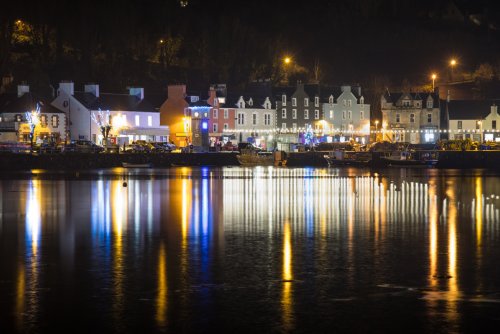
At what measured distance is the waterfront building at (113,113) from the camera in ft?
358

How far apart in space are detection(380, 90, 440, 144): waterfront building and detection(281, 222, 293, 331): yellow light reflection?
10642 cm

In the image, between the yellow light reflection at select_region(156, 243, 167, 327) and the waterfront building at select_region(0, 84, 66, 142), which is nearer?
the yellow light reflection at select_region(156, 243, 167, 327)

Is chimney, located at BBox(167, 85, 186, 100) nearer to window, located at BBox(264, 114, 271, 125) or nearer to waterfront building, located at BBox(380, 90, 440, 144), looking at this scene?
window, located at BBox(264, 114, 271, 125)

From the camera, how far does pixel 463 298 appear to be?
60.3 feet

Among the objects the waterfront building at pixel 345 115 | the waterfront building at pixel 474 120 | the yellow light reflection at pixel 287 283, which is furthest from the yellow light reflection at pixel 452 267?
the waterfront building at pixel 474 120

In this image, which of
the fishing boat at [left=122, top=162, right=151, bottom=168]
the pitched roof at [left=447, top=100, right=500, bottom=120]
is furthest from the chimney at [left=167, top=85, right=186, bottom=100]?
the pitched roof at [left=447, top=100, right=500, bottom=120]

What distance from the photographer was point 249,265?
22.5 metres

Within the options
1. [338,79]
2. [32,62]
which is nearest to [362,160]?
[32,62]

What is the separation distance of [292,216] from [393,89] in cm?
14362

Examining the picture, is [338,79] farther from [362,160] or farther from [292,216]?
[292,216]

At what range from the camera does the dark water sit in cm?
1684

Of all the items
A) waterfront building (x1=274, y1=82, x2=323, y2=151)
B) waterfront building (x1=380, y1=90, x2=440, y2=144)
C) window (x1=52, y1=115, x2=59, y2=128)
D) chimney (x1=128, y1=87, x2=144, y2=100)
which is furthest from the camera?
waterfront building (x1=380, y1=90, x2=440, y2=144)

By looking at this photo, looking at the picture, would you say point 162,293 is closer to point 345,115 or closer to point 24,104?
point 24,104

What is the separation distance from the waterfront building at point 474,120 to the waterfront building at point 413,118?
2.41 metres
